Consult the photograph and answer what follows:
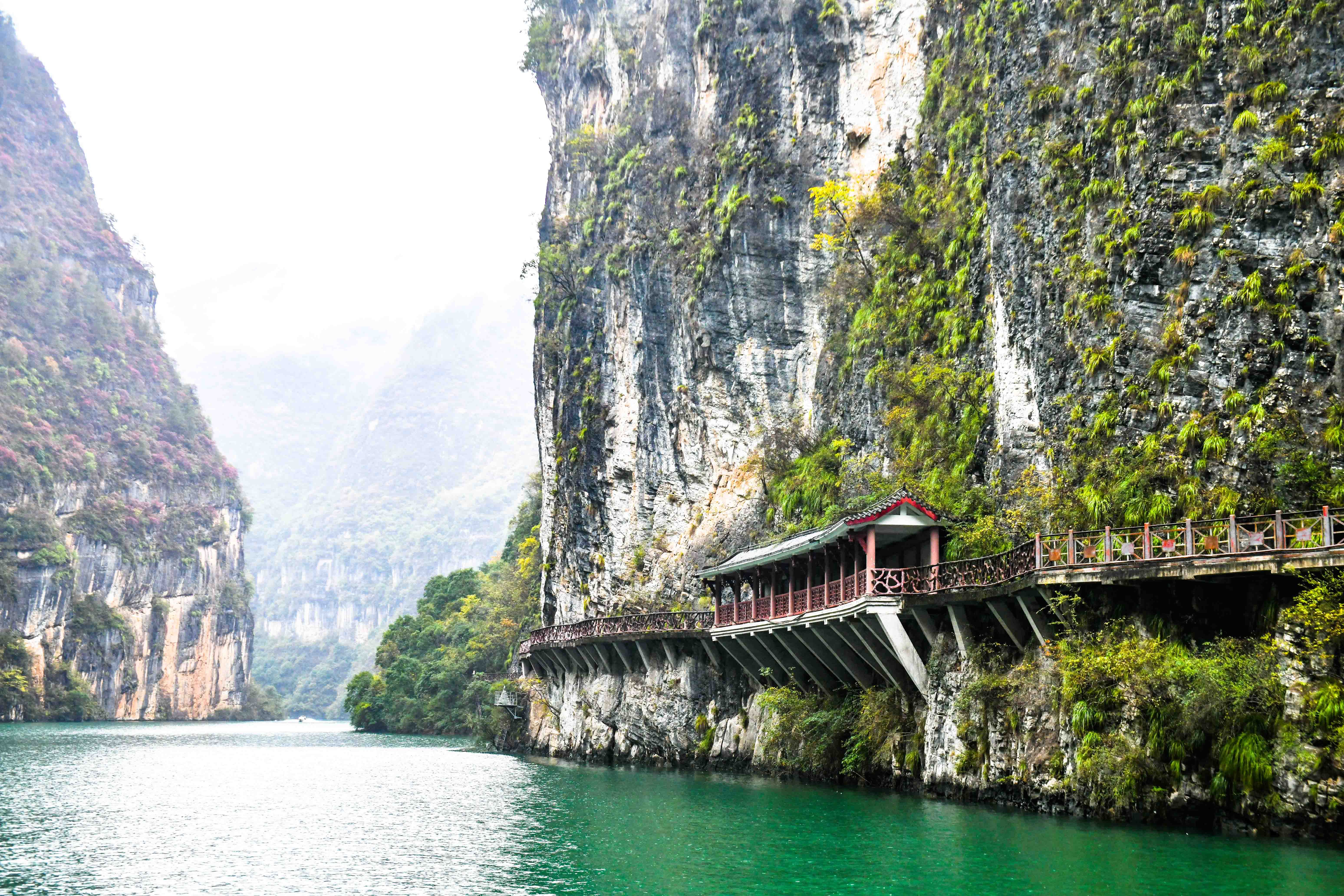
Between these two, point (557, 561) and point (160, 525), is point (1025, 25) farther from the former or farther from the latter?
point (160, 525)

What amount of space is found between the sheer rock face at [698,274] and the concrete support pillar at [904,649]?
42.4ft

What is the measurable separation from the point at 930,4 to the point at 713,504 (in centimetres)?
2103

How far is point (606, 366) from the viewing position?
198ft

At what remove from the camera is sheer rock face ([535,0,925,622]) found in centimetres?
5081

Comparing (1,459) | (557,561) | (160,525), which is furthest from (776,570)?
(160,525)

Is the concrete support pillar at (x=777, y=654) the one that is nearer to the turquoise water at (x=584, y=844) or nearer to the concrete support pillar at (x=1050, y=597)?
the turquoise water at (x=584, y=844)

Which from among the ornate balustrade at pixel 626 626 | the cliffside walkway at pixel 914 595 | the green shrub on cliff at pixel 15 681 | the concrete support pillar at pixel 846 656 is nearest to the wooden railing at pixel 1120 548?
the cliffside walkway at pixel 914 595

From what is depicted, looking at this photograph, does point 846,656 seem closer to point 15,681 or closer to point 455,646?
point 455,646

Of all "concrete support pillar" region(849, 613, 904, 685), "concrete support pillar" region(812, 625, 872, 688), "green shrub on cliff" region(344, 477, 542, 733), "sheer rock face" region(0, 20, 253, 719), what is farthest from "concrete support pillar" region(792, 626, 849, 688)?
"sheer rock face" region(0, 20, 253, 719)

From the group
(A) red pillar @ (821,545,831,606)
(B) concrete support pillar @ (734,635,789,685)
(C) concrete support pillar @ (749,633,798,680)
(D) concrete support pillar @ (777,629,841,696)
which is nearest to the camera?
(A) red pillar @ (821,545,831,606)

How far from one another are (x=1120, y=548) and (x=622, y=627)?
27250 mm

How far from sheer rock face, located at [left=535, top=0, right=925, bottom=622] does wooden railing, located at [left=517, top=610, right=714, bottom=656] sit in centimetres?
302

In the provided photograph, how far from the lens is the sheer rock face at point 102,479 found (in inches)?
4966

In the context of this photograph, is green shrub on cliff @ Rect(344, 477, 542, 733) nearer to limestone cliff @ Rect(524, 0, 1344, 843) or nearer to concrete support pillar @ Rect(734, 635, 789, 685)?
limestone cliff @ Rect(524, 0, 1344, 843)
